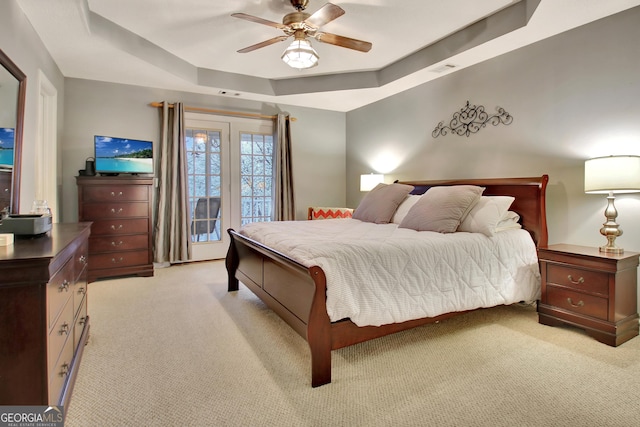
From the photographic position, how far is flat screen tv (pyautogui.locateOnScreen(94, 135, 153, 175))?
3.97 m

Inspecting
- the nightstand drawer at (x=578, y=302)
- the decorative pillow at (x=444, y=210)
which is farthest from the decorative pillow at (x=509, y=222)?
the nightstand drawer at (x=578, y=302)

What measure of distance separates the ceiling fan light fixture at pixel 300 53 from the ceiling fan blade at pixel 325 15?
179 mm

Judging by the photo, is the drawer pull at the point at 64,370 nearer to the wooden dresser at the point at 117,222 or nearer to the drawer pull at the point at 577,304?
the wooden dresser at the point at 117,222

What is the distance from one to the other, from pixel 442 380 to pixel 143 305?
8.51 feet

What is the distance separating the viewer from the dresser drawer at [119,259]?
387cm

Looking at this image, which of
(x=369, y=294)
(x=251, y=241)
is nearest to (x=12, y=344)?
(x=369, y=294)

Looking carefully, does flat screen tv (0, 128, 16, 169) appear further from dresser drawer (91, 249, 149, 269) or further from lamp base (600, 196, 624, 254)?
lamp base (600, 196, 624, 254)

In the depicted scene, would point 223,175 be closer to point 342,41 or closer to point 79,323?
point 342,41

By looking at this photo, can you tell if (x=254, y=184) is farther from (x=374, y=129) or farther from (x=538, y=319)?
(x=538, y=319)

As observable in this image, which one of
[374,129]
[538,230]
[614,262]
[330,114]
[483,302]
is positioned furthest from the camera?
[330,114]

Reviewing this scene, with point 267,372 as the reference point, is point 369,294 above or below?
above

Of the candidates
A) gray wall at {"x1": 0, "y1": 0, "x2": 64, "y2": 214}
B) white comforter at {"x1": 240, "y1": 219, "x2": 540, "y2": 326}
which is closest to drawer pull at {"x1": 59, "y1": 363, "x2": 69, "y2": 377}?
white comforter at {"x1": 240, "y1": 219, "x2": 540, "y2": 326}

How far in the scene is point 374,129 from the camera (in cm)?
525

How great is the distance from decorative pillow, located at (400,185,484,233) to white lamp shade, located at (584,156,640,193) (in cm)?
81
